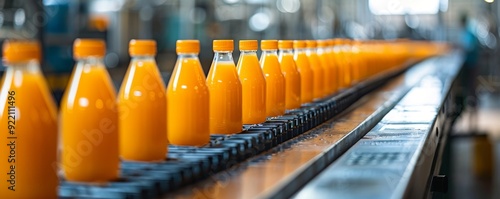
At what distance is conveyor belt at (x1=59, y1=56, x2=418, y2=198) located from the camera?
112cm

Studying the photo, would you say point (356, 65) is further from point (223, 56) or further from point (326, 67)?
point (223, 56)

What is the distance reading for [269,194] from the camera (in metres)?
1.21

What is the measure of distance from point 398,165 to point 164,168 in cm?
47

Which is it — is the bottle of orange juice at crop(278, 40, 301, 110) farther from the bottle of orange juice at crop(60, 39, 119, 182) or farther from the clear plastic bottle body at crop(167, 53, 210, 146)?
the bottle of orange juice at crop(60, 39, 119, 182)

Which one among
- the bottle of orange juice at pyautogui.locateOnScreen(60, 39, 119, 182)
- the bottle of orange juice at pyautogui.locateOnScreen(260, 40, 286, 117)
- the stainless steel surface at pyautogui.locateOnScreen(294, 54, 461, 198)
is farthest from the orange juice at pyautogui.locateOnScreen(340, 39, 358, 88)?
the bottle of orange juice at pyautogui.locateOnScreen(60, 39, 119, 182)

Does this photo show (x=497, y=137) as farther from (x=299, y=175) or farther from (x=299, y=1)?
(x=299, y=175)

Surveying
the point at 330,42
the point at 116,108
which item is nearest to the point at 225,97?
the point at 116,108

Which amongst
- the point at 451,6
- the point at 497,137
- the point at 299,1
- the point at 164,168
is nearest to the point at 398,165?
the point at 164,168

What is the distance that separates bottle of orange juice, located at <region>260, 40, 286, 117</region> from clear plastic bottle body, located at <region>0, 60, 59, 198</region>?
953 mm

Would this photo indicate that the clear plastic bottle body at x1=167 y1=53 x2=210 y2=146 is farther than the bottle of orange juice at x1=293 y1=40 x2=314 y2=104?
No

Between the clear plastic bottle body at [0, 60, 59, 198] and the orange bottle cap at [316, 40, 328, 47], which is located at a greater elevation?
the orange bottle cap at [316, 40, 328, 47]

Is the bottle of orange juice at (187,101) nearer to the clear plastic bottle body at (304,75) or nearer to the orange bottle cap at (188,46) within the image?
the orange bottle cap at (188,46)

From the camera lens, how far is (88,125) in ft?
3.81

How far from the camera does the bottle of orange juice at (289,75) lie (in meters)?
2.17
